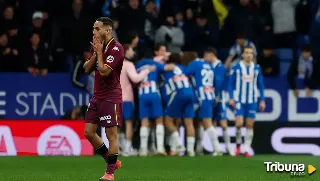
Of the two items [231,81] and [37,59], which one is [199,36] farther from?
[37,59]

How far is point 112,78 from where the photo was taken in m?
12.9

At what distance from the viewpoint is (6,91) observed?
67.6 feet

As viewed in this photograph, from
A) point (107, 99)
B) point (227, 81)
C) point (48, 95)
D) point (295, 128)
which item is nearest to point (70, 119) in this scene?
point (48, 95)

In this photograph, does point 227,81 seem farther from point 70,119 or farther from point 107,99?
point 107,99

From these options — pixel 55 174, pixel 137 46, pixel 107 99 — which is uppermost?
pixel 137 46

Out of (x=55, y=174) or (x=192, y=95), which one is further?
(x=192, y=95)

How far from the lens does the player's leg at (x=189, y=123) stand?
1923cm

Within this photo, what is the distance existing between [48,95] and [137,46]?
7.48 ft

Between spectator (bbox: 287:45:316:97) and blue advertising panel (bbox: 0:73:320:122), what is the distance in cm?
13

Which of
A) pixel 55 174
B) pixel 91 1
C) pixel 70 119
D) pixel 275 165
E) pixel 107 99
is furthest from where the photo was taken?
pixel 91 1

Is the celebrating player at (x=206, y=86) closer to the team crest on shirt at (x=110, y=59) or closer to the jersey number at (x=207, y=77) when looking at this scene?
the jersey number at (x=207, y=77)

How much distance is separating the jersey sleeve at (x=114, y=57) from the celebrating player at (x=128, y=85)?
6.00 metres

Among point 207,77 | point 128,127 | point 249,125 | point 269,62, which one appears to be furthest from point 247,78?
point 128,127

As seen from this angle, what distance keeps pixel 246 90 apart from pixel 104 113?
6.83 m
